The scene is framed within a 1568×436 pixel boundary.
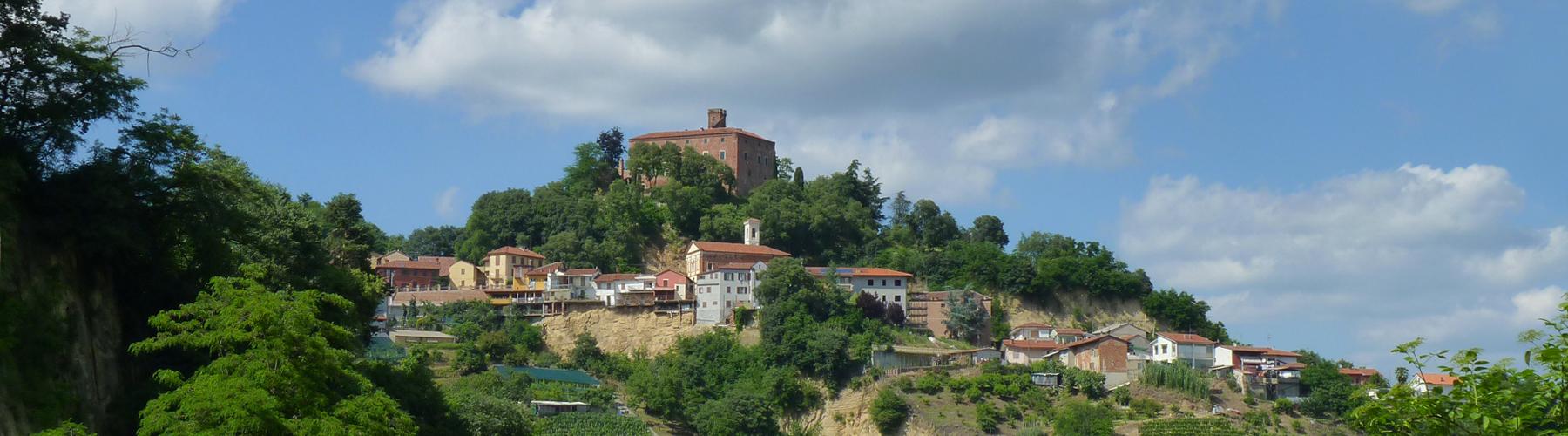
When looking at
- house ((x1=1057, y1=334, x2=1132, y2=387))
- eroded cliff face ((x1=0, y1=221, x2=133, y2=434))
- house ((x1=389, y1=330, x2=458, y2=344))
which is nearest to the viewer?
eroded cliff face ((x1=0, y1=221, x2=133, y2=434))

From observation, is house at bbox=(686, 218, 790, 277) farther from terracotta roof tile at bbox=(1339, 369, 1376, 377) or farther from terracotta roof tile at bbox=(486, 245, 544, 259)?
terracotta roof tile at bbox=(1339, 369, 1376, 377)

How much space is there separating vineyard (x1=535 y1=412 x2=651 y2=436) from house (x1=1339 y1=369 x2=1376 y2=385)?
110 ft

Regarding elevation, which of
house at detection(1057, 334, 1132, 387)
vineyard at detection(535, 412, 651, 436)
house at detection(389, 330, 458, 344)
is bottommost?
vineyard at detection(535, 412, 651, 436)

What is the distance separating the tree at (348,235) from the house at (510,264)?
34456mm

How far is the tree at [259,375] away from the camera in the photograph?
21.2 meters

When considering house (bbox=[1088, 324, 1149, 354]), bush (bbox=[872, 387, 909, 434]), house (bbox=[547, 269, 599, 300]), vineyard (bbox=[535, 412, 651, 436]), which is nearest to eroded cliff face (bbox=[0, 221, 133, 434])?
vineyard (bbox=[535, 412, 651, 436])

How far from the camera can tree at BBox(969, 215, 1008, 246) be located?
98125 mm

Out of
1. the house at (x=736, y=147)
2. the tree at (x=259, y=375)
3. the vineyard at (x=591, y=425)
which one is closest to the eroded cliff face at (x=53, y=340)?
the tree at (x=259, y=375)

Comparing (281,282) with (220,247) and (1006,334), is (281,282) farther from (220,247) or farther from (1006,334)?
(1006,334)

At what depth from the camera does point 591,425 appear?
6266cm

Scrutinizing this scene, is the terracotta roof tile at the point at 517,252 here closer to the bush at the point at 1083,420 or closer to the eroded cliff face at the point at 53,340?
the bush at the point at 1083,420

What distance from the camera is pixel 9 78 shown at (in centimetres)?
2653

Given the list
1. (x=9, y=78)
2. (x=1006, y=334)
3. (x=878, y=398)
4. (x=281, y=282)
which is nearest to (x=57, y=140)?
(x=9, y=78)

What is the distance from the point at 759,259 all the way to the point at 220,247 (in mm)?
53388
